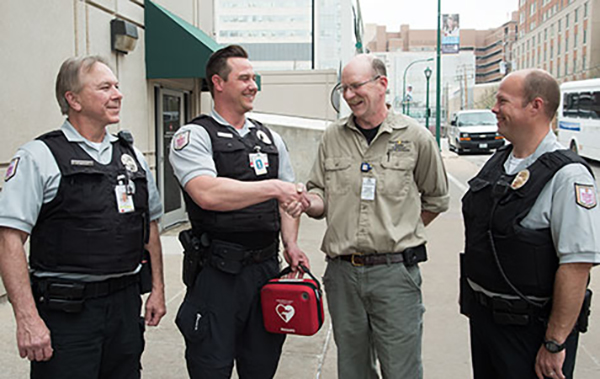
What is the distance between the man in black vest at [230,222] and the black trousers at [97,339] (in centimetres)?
28

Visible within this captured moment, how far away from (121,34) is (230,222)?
4.98m

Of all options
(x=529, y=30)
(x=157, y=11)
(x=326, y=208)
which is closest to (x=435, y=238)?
(x=157, y=11)

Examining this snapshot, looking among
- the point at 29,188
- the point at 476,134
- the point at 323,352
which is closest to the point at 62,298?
the point at 29,188

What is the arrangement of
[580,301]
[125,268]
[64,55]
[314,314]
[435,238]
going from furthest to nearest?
[435,238] < [64,55] < [314,314] < [125,268] < [580,301]

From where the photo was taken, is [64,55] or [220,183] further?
[64,55]

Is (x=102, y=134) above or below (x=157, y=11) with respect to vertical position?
below

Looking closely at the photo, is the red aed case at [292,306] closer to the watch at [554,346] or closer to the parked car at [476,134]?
the watch at [554,346]

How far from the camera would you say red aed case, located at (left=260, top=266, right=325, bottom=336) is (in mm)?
2703

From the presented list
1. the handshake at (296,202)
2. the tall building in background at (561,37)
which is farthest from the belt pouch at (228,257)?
the tall building in background at (561,37)

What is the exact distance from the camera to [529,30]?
3452 inches

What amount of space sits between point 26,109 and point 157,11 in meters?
3.12

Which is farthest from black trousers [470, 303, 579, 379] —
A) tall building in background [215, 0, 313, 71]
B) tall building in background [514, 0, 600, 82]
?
tall building in background [215, 0, 313, 71]

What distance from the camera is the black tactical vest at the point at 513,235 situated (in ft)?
7.48

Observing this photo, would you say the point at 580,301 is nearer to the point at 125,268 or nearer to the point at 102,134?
the point at 125,268
